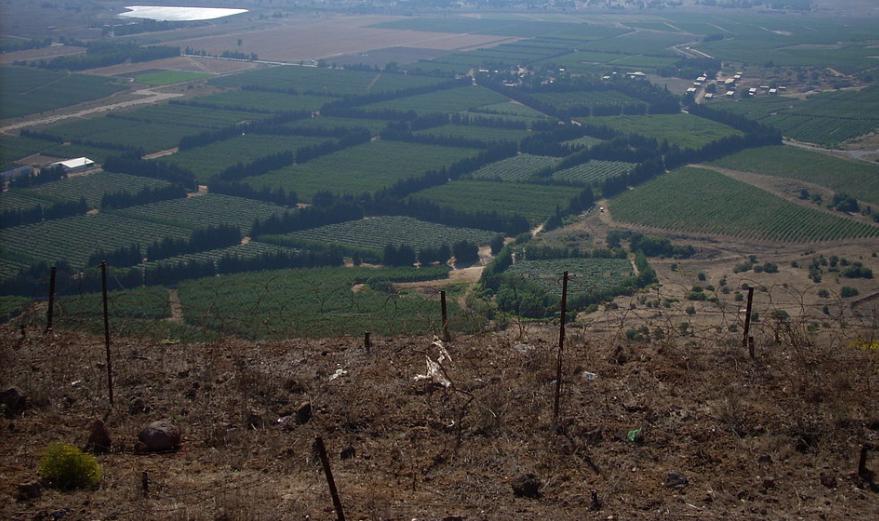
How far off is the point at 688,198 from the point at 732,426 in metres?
36.1

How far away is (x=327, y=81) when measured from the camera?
2830 inches

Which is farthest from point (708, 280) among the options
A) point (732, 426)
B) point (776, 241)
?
point (732, 426)

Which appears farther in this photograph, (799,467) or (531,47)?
(531,47)

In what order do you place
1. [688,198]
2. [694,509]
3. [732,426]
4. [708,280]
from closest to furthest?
[694,509] → [732,426] → [708,280] → [688,198]

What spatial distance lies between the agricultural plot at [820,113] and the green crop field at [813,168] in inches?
149

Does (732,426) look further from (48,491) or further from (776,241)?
(776,241)

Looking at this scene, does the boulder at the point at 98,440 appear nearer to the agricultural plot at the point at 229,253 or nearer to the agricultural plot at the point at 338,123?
the agricultural plot at the point at 229,253

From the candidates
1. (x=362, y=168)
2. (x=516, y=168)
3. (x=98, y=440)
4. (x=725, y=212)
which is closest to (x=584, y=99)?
(x=516, y=168)

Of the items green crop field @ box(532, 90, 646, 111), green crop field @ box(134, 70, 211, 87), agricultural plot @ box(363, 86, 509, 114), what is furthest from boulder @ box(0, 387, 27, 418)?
green crop field @ box(134, 70, 211, 87)

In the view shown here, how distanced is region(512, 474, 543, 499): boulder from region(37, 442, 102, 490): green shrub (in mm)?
3346

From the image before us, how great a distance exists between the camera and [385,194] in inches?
1747

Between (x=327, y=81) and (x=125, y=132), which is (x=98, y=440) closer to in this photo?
(x=125, y=132)

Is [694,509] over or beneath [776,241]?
over

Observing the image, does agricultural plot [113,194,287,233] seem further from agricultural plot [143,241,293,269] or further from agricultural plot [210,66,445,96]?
agricultural plot [210,66,445,96]
